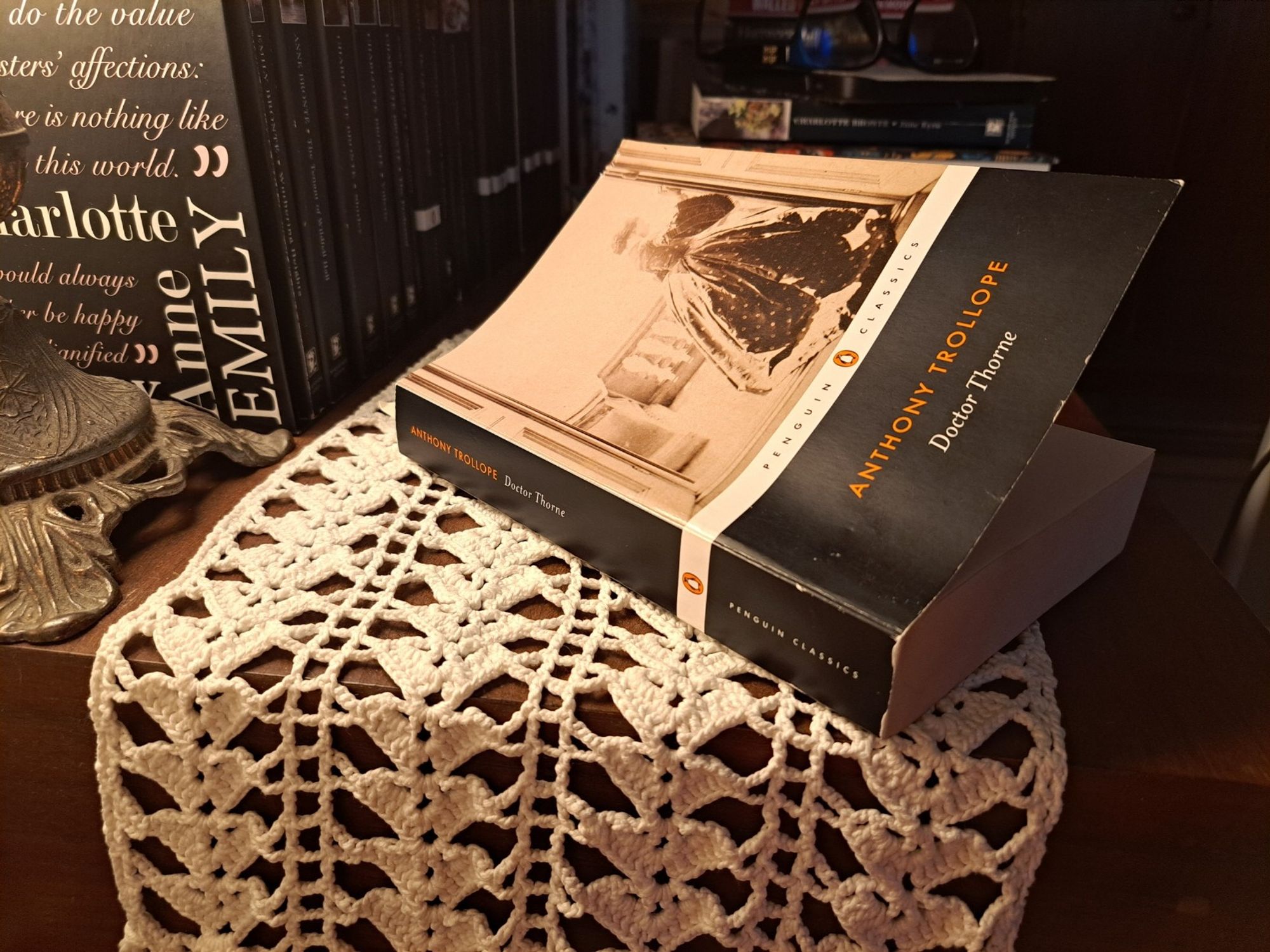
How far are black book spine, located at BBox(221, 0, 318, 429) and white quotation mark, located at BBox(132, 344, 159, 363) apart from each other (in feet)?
0.12

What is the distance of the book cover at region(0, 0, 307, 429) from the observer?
45 cm

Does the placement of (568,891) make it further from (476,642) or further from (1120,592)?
(1120,592)

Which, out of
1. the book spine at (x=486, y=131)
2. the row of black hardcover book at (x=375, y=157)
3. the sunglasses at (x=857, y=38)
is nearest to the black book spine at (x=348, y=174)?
the row of black hardcover book at (x=375, y=157)

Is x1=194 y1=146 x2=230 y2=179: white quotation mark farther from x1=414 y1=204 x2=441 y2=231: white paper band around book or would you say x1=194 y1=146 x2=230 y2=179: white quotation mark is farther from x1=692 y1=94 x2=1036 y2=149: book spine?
x1=692 y1=94 x2=1036 y2=149: book spine

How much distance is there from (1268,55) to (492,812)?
0.88 metres

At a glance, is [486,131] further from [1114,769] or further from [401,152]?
[1114,769]

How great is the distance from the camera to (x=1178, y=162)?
851 millimetres

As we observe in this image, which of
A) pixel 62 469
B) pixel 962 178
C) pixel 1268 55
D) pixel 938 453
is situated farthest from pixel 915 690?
pixel 1268 55

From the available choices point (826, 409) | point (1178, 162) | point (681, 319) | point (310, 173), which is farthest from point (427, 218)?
point (1178, 162)

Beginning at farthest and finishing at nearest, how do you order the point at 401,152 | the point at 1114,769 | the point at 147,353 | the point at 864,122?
the point at 864,122 < the point at 401,152 < the point at 147,353 < the point at 1114,769

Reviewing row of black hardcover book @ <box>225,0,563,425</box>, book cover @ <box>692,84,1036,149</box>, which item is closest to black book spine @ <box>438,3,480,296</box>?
row of black hardcover book @ <box>225,0,563,425</box>

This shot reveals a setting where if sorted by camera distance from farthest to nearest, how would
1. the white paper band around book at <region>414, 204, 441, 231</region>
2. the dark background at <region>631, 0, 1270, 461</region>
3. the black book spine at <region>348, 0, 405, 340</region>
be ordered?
the dark background at <region>631, 0, 1270, 461</region> → the white paper band around book at <region>414, 204, 441, 231</region> → the black book spine at <region>348, 0, 405, 340</region>

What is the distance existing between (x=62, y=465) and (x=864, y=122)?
25.5 inches

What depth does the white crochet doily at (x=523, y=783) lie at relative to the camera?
0.32 meters
